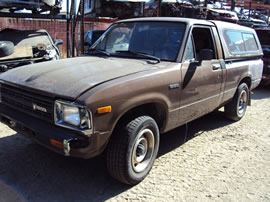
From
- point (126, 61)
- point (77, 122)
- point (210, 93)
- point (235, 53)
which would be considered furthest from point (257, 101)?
point (77, 122)

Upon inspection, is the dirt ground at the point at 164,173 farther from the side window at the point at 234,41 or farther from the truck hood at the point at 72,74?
the side window at the point at 234,41

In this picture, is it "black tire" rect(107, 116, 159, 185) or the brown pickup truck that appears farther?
"black tire" rect(107, 116, 159, 185)

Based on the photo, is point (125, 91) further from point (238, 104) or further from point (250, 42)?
point (250, 42)

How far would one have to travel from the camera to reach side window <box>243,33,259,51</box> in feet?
18.3

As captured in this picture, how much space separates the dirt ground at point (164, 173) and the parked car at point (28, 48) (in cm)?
190

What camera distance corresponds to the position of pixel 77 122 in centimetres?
258

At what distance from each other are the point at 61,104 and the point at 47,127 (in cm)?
30

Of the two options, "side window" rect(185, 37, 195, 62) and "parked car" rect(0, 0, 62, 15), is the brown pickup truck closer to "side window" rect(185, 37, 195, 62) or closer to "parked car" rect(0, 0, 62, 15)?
"side window" rect(185, 37, 195, 62)

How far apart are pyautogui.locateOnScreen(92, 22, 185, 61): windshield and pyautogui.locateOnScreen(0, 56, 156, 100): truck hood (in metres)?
0.30

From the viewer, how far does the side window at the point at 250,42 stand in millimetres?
5575

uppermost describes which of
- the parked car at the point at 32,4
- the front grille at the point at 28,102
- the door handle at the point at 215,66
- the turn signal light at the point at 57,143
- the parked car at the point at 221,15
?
the parked car at the point at 221,15

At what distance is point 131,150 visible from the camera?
9.52ft

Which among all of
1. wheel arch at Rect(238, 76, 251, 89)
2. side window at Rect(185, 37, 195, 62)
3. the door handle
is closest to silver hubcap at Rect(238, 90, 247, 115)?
wheel arch at Rect(238, 76, 251, 89)

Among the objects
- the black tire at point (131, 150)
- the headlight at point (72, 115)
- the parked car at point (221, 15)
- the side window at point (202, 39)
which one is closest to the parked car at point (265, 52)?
the side window at point (202, 39)
